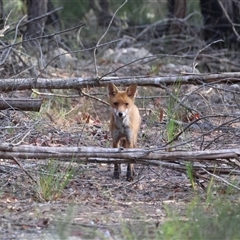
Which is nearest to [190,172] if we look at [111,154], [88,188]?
[111,154]

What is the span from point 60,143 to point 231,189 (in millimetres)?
3115

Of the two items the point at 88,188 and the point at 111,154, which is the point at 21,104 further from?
the point at 111,154

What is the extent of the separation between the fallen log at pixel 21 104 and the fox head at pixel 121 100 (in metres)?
0.80

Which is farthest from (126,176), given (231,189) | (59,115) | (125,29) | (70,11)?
(70,11)

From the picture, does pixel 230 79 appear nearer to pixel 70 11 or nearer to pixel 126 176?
pixel 126 176

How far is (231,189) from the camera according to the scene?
5676 millimetres

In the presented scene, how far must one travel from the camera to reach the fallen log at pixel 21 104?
7.61m

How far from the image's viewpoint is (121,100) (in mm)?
7656

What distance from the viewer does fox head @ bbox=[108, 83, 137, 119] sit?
24.8 feet

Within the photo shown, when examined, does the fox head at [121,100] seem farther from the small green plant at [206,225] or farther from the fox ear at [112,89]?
the small green plant at [206,225]

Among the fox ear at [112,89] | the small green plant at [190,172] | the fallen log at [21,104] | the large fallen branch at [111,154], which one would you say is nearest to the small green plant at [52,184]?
the large fallen branch at [111,154]

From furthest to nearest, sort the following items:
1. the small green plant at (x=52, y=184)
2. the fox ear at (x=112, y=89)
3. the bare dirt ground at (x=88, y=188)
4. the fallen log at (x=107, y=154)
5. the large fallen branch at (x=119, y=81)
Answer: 1. the large fallen branch at (x=119, y=81)
2. the fox ear at (x=112, y=89)
3. the fallen log at (x=107, y=154)
4. the small green plant at (x=52, y=184)
5. the bare dirt ground at (x=88, y=188)

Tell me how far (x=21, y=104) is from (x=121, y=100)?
1.10 m

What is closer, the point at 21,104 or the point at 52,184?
the point at 52,184
